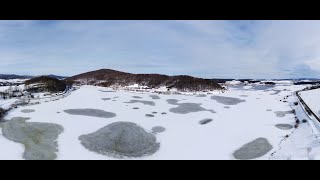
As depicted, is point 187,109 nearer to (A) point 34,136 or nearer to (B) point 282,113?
(B) point 282,113

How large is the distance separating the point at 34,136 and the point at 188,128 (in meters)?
11.5

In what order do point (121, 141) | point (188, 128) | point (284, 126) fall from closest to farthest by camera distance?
1. point (121, 141)
2. point (188, 128)
3. point (284, 126)

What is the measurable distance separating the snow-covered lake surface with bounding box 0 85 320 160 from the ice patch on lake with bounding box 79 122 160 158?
263 mm

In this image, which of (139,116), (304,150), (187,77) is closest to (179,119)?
(139,116)

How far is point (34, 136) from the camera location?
2044cm

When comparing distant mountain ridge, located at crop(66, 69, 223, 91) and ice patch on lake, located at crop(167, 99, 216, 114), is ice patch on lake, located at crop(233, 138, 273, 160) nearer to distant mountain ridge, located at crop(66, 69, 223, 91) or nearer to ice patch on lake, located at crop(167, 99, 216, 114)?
ice patch on lake, located at crop(167, 99, 216, 114)

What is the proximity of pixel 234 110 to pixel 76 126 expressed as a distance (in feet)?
55.4

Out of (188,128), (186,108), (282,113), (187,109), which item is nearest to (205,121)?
(188,128)

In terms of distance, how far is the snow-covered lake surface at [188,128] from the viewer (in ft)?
57.3

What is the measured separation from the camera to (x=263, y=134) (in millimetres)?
21781

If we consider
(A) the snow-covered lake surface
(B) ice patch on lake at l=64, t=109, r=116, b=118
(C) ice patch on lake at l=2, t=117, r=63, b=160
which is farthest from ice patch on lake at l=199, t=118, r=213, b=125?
(C) ice patch on lake at l=2, t=117, r=63, b=160

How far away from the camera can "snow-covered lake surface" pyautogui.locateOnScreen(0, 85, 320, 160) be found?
17.5 m

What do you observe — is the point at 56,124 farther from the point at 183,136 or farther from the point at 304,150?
the point at 304,150

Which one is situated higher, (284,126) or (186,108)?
(186,108)
